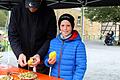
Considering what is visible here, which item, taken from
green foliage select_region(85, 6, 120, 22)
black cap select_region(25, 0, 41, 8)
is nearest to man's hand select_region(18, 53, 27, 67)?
black cap select_region(25, 0, 41, 8)

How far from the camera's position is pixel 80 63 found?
2.77 m

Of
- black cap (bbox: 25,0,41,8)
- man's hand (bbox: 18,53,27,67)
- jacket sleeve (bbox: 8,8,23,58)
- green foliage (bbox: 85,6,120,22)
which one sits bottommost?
man's hand (bbox: 18,53,27,67)

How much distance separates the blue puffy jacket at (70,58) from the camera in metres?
2.78

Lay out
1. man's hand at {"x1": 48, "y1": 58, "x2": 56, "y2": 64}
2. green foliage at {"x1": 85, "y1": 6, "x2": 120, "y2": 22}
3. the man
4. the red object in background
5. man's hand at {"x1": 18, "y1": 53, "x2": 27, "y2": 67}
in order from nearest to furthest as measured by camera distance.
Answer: the red object in background < man's hand at {"x1": 48, "y1": 58, "x2": 56, "y2": 64} < man's hand at {"x1": 18, "y1": 53, "x2": 27, "y2": 67} < the man < green foliage at {"x1": 85, "y1": 6, "x2": 120, "y2": 22}

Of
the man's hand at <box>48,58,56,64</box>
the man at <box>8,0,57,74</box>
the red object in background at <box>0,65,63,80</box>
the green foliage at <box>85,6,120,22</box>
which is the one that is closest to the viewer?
the red object in background at <box>0,65,63,80</box>

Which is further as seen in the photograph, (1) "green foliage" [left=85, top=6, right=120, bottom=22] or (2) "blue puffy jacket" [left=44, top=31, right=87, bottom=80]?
(1) "green foliage" [left=85, top=6, right=120, bottom=22]

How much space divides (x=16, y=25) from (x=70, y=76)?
31.5 inches

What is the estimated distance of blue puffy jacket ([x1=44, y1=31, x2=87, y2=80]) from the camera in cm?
278

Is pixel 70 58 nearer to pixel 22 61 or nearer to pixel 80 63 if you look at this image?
pixel 80 63

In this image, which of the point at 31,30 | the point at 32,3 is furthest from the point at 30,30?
the point at 32,3

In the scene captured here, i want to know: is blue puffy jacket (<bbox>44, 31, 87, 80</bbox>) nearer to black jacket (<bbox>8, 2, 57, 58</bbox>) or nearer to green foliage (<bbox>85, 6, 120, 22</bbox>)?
black jacket (<bbox>8, 2, 57, 58</bbox>)

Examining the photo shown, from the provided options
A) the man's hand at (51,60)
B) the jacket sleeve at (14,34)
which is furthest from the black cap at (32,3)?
the man's hand at (51,60)

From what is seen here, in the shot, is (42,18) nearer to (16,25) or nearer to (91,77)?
(16,25)

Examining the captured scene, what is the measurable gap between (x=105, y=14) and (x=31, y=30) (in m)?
19.5
